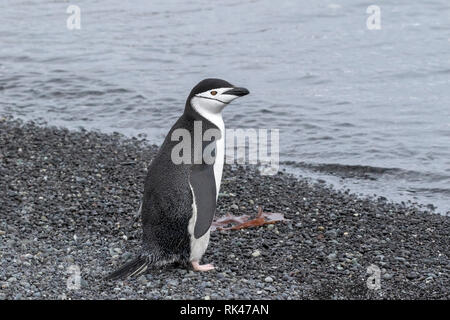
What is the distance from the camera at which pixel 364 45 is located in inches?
647

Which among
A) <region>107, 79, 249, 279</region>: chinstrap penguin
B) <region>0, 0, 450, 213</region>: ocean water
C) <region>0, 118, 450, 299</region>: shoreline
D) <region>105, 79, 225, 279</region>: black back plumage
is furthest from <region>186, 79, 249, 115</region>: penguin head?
<region>0, 0, 450, 213</region>: ocean water

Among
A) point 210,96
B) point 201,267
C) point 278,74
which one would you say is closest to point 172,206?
point 201,267

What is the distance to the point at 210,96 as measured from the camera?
633 cm

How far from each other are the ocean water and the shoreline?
1.43 metres

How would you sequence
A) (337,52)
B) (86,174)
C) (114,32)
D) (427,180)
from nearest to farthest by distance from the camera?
1. (86,174)
2. (427,180)
3. (337,52)
4. (114,32)

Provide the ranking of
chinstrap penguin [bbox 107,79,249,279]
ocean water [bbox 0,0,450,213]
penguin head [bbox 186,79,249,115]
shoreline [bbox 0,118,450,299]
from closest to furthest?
shoreline [bbox 0,118,450,299], chinstrap penguin [bbox 107,79,249,279], penguin head [bbox 186,79,249,115], ocean water [bbox 0,0,450,213]

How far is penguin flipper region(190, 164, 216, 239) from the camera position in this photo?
6.02 metres

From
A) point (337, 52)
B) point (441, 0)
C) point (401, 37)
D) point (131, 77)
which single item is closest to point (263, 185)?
point (131, 77)

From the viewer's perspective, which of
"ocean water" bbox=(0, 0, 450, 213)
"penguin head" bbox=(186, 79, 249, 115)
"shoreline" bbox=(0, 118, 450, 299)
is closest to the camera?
"shoreline" bbox=(0, 118, 450, 299)

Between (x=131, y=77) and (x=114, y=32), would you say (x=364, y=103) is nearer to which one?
(x=131, y=77)

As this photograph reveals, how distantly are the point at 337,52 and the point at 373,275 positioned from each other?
413 inches

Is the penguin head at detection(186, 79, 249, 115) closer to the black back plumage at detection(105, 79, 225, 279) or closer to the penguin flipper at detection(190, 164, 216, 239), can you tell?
the black back plumage at detection(105, 79, 225, 279)

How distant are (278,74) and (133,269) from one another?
9.38m

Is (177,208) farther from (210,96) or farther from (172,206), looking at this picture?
(210,96)
